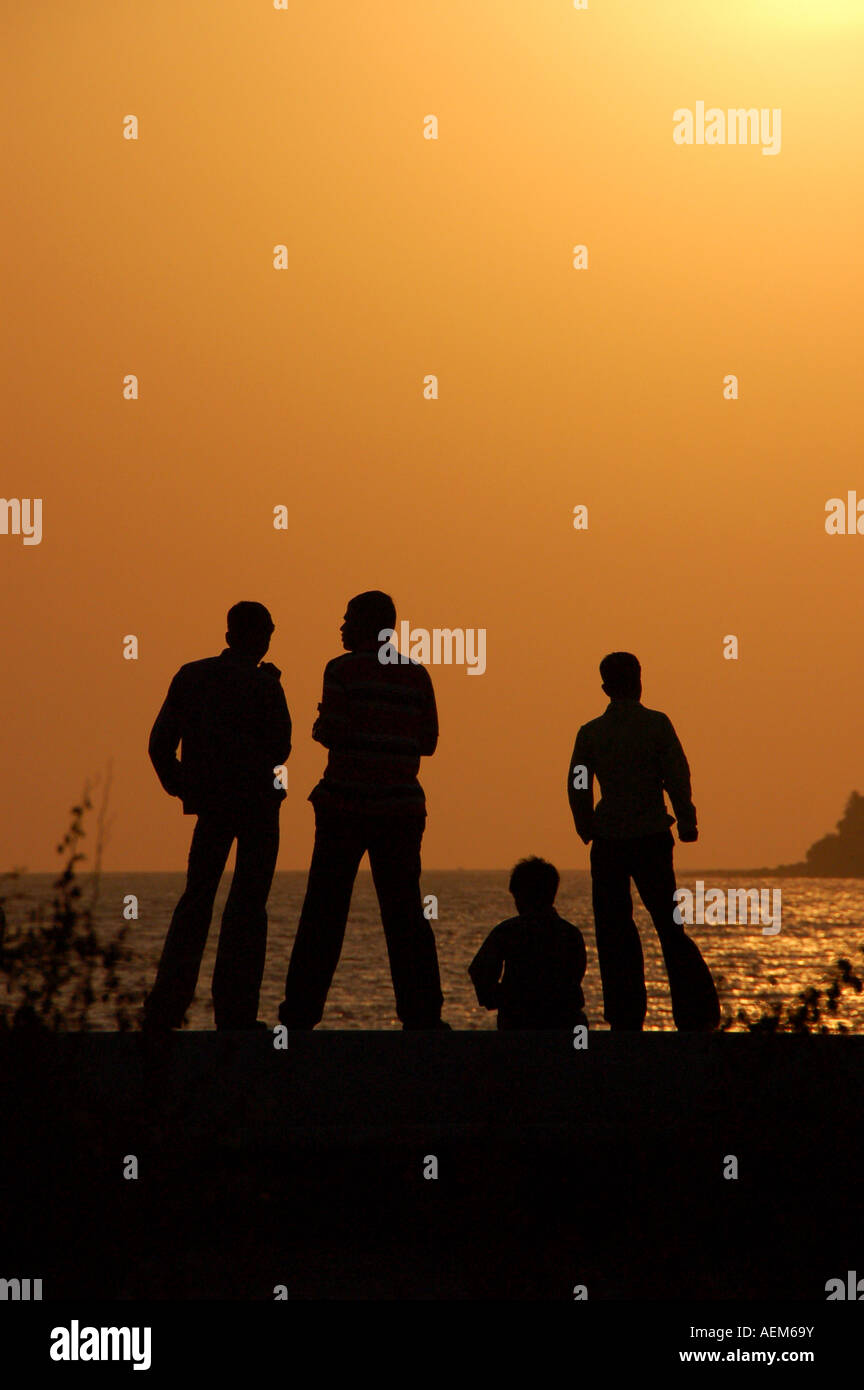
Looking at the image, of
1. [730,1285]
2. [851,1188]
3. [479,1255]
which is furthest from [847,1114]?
[479,1255]

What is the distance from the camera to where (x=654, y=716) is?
8281mm

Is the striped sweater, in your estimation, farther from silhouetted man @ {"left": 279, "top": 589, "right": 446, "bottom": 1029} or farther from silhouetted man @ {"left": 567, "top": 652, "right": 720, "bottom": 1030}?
silhouetted man @ {"left": 567, "top": 652, "right": 720, "bottom": 1030}

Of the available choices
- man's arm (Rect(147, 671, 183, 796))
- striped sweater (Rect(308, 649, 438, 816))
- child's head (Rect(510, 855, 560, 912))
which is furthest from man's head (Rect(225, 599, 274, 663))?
child's head (Rect(510, 855, 560, 912))

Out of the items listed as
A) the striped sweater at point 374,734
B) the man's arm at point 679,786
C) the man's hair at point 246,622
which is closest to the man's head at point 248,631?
the man's hair at point 246,622

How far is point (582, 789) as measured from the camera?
26.9 feet

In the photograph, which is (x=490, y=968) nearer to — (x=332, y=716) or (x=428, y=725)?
(x=428, y=725)

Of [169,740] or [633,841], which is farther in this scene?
[633,841]

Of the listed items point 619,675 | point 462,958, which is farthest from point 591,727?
point 462,958

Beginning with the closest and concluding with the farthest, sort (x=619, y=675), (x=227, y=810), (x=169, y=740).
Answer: (x=227, y=810), (x=169, y=740), (x=619, y=675)

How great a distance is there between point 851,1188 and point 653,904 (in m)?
2.93

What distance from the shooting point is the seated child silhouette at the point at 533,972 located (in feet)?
23.1

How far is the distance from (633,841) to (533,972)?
1.14 meters

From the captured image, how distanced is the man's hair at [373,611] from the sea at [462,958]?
1355 millimetres
